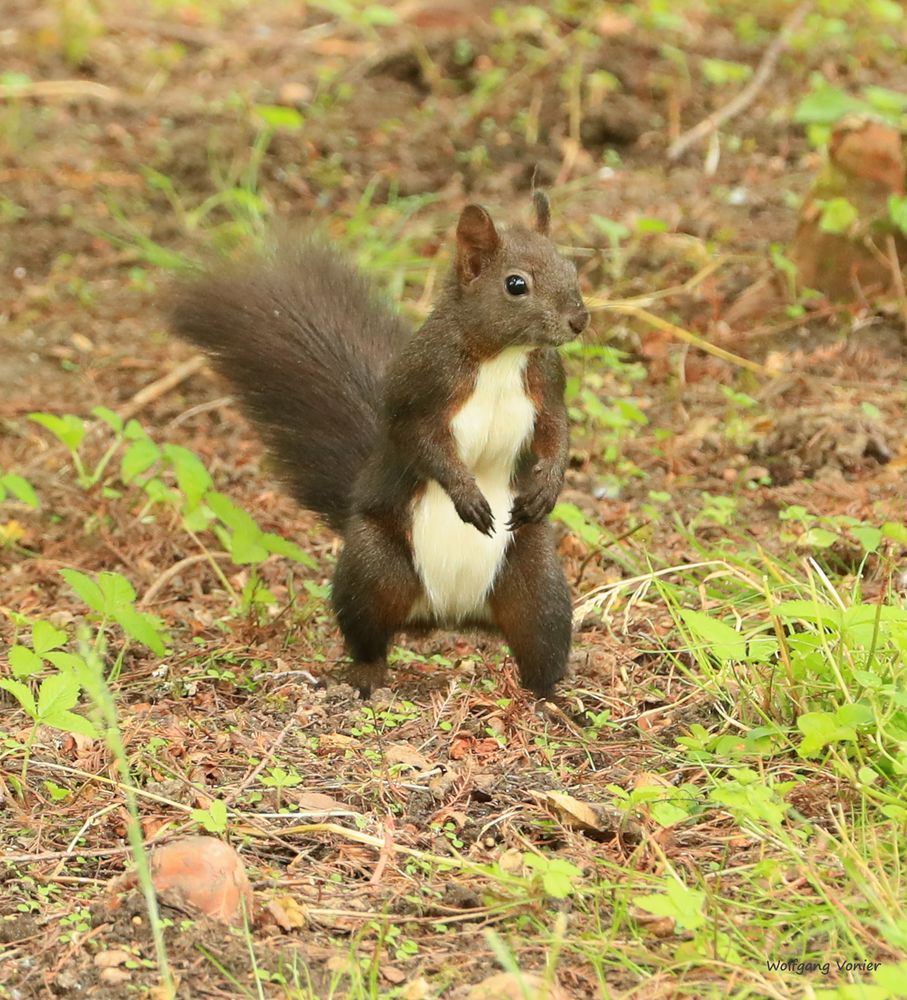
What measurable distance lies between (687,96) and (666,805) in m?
4.61

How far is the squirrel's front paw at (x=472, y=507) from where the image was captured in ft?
10.1

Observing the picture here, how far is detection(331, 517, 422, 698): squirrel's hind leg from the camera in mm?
3242

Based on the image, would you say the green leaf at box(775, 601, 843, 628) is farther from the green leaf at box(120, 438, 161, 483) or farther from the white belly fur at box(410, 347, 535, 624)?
the green leaf at box(120, 438, 161, 483)

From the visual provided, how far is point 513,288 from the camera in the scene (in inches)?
121

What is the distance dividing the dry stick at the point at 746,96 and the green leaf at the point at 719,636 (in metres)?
3.86

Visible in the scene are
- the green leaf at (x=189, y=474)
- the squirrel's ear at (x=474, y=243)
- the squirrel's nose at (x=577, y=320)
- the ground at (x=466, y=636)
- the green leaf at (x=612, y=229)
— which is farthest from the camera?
the green leaf at (x=612, y=229)

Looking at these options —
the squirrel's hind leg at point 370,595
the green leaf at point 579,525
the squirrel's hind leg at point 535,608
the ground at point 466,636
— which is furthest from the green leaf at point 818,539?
the squirrel's hind leg at point 370,595

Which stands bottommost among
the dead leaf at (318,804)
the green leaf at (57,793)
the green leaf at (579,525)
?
the green leaf at (57,793)

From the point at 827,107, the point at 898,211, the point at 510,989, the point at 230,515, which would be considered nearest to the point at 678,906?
the point at 510,989

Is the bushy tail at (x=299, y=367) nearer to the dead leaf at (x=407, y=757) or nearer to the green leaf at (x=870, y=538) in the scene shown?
the dead leaf at (x=407, y=757)

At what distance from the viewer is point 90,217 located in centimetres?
618

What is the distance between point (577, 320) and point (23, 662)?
47.8 inches

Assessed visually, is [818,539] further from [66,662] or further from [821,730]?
[66,662]

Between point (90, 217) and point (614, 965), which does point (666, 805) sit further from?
point (90, 217)
